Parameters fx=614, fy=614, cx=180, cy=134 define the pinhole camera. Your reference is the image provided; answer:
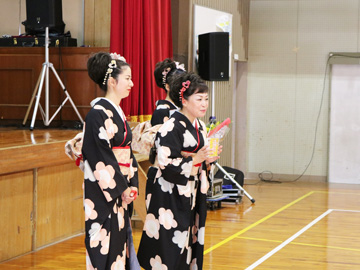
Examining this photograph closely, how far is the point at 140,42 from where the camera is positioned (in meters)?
6.42

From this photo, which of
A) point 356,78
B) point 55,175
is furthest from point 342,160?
point 55,175

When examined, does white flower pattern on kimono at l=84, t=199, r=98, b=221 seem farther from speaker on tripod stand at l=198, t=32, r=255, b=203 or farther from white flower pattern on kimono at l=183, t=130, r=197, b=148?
speaker on tripod stand at l=198, t=32, r=255, b=203

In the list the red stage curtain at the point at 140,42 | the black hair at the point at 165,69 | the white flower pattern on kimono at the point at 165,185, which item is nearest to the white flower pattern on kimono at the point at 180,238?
the white flower pattern on kimono at the point at 165,185

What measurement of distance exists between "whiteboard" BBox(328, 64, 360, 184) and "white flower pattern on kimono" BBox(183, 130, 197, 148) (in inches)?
255

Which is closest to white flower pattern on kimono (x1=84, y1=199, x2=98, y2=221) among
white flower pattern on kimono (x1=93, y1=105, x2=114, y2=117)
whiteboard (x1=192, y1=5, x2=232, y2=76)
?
white flower pattern on kimono (x1=93, y1=105, x2=114, y2=117)

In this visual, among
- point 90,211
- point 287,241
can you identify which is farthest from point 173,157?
point 287,241

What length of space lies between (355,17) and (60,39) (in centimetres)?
488

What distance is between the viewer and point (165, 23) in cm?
703

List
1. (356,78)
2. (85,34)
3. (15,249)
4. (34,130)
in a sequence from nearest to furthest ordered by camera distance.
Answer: (15,249) → (34,130) → (85,34) → (356,78)

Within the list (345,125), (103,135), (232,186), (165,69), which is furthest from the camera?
(345,125)

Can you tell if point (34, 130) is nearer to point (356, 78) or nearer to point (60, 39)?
point (60, 39)

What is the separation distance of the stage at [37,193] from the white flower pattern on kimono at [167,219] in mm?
1422

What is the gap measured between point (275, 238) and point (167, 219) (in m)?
2.23

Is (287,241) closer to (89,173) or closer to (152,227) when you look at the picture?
(152,227)
